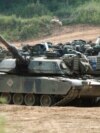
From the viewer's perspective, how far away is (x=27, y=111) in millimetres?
17781

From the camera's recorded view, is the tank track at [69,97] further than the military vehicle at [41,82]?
No

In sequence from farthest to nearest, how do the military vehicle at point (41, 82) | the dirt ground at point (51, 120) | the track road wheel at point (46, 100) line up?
the track road wheel at point (46, 100)
the military vehicle at point (41, 82)
the dirt ground at point (51, 120)

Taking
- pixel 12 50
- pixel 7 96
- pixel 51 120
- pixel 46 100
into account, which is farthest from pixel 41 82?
pixel 51 120

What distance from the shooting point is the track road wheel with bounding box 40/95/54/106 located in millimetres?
20250

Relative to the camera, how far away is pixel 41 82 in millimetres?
20250

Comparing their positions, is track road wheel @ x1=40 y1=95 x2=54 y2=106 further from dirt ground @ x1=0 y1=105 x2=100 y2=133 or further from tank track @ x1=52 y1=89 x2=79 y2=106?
dirt ground @ x1=0 y1=105 x2=100 y2=133

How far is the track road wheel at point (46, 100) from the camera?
66.4 feet

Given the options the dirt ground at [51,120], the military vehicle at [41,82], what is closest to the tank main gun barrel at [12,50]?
the military vehicle at [41,82]

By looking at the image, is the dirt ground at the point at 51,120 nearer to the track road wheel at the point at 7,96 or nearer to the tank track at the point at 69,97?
the tank track at the point at 69,97

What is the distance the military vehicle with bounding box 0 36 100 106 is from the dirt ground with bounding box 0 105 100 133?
4.69 ft

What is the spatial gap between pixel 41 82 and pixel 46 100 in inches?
22.2

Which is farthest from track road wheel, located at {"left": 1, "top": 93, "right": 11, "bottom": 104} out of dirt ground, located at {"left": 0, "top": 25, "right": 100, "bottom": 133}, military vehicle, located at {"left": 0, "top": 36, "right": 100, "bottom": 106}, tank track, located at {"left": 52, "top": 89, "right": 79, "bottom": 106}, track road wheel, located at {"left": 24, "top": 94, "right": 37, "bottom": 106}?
dirt ground, located at {"left": 0, "top": 25, "right": 100, "bottom": 133}

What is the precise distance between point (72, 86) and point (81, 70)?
1.96m

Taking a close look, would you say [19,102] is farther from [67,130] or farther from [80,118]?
[67,130]
